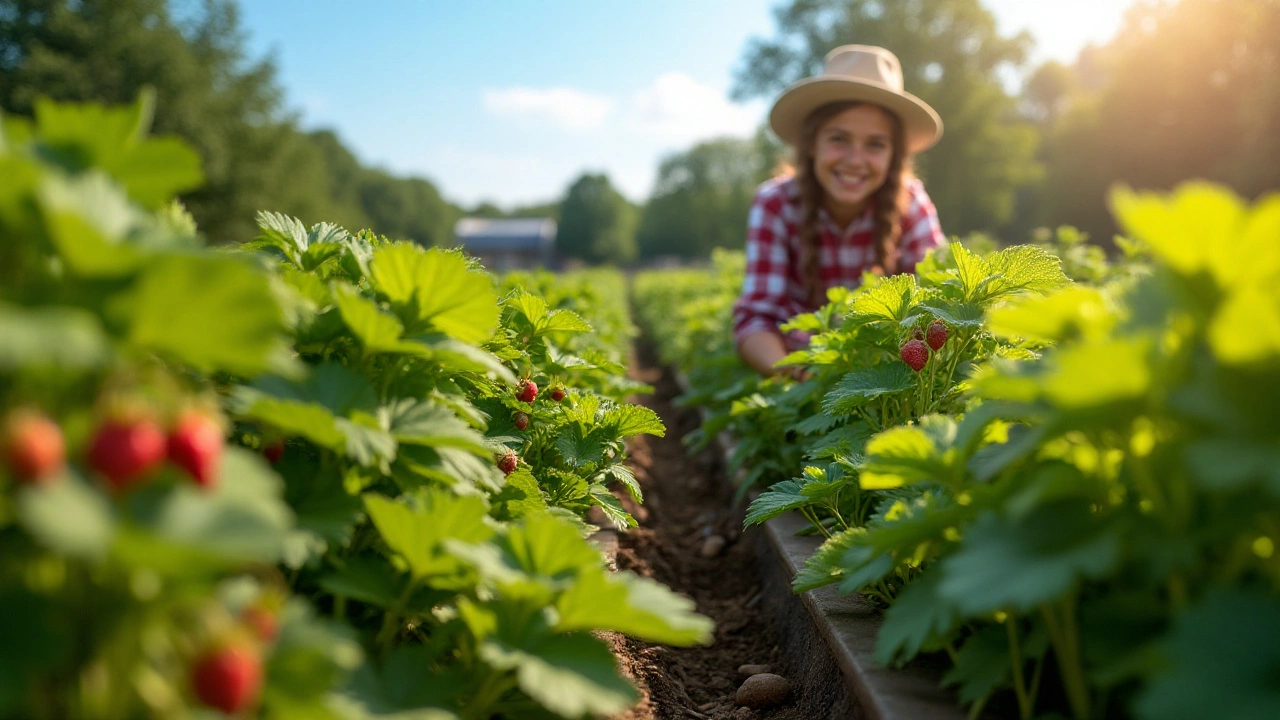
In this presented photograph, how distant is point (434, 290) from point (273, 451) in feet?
1.31

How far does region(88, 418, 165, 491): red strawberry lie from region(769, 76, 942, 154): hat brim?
4091mm

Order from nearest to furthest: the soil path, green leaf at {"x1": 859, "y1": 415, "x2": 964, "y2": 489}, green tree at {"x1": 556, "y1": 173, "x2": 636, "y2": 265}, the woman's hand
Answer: green leaf at {"x1": 859, "y1": 415, "x2": 964, "y2": 489} < the soil path < the woman's hand < green tree at {"x1": 556, "y1": 173, "x2": 636, "y2": 265}

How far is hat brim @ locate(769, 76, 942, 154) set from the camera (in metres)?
4.50

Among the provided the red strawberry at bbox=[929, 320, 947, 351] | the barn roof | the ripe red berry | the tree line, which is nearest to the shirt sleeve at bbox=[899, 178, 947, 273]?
the red strawberry at bbox=[929, 320, 947, 351]

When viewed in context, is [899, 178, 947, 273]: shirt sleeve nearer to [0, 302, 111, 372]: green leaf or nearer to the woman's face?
the woman's face

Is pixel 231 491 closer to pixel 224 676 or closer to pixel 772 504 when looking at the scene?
pixel 224 676

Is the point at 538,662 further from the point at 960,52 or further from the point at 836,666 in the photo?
the point at 960,52

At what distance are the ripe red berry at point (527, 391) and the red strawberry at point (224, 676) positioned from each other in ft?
4.79

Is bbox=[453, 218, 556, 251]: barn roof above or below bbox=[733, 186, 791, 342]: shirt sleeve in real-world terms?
above

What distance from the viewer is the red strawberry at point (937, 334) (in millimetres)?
2137

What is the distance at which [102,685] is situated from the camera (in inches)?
34.8

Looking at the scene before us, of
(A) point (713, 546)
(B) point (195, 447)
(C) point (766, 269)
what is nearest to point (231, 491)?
(B) point (195, 447)

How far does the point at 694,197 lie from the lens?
234ft

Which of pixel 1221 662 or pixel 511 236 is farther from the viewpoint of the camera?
pixel 511 236
